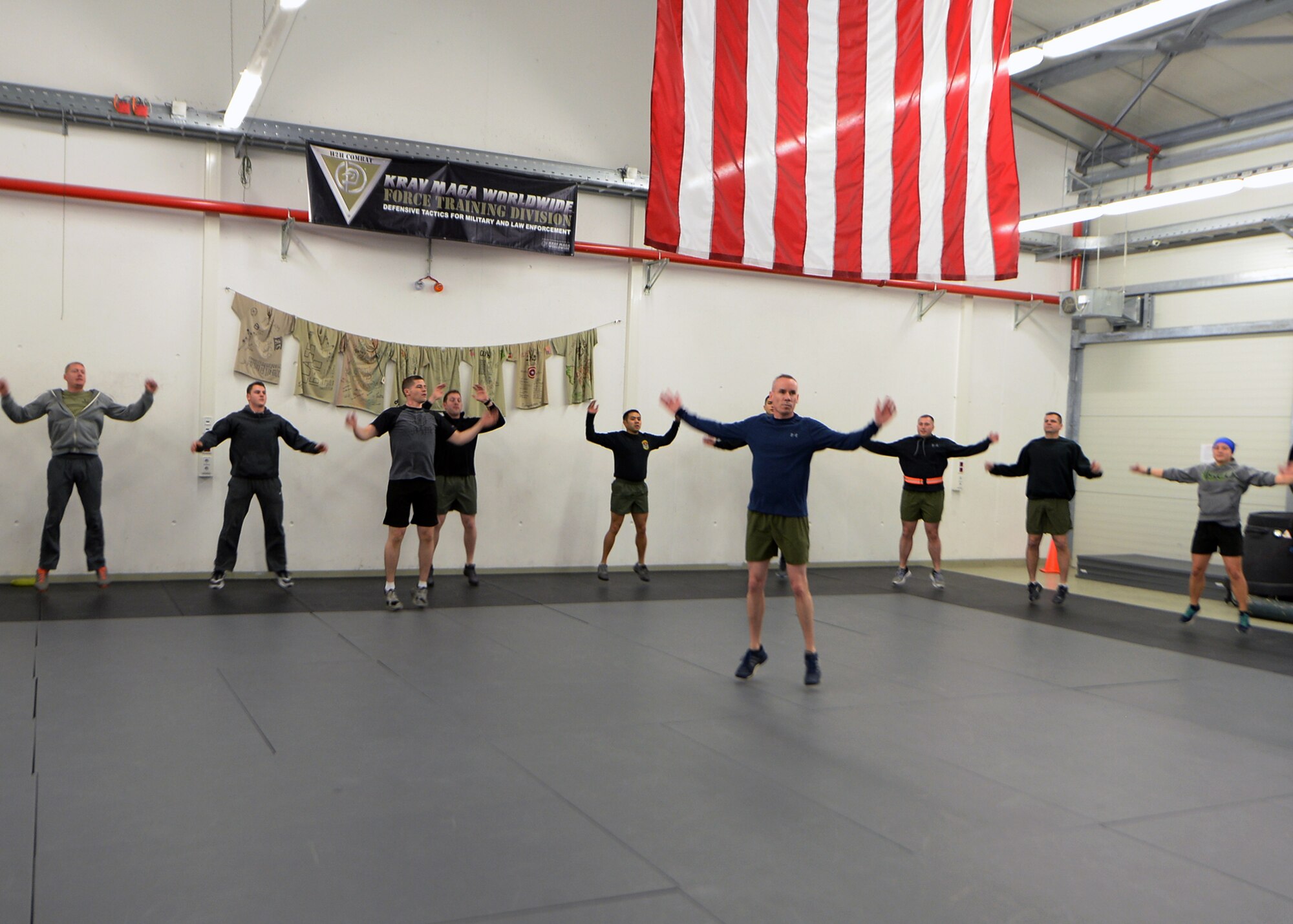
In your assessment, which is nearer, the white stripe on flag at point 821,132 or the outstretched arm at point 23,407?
the white stripe on flag at point 821,132

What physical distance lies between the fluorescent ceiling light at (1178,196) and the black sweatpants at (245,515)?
8.86m

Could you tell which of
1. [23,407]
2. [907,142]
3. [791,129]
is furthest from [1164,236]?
[23,407]

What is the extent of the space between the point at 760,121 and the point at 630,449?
3.75 m

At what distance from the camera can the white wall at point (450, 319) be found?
877 cm


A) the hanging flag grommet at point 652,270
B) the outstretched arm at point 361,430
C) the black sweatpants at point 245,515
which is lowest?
the black sweatpants at point 245,515

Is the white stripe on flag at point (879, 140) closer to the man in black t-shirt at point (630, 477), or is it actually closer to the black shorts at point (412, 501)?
the man in black t-shirt at point (630, 477)

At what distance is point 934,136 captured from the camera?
314 inches

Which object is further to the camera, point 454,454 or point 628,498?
point 628,498

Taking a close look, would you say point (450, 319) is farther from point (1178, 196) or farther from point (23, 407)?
point (1178, 196)

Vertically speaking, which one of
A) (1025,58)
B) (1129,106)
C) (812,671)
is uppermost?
(1129,106)

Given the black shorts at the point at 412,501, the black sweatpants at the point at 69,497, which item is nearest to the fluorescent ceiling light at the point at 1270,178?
the black shorts at the point at 412,501

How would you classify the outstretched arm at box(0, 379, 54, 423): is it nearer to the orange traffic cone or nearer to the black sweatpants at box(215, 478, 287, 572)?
the black sweatpants at box(215, 478, 287, 572)

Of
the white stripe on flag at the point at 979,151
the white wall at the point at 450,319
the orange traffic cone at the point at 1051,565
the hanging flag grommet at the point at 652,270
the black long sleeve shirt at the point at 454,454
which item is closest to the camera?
the white stripe on flag at the point at 979,151

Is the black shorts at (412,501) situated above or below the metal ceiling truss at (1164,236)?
below
